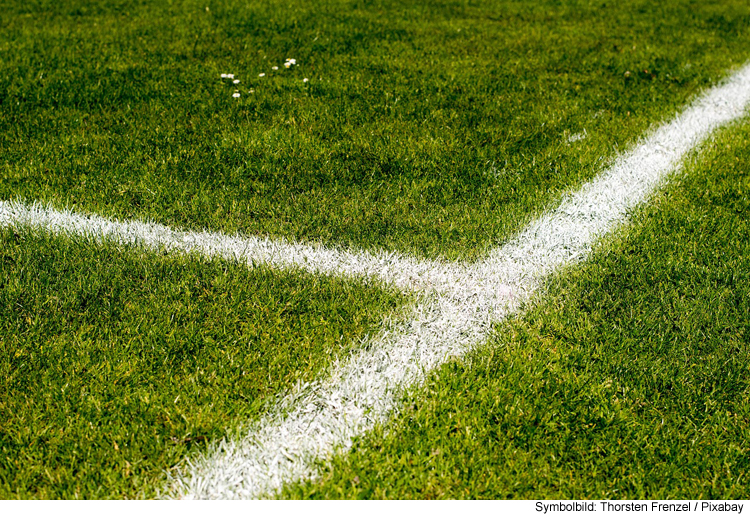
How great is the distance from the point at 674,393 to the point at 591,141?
1.93 meters

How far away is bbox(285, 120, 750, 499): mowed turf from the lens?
66.0 inches

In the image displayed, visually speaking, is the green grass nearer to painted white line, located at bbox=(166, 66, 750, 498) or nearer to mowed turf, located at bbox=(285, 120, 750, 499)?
painted white line, located at bbox=(166, 66, 750, 498)

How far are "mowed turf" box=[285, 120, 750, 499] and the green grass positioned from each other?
397mm

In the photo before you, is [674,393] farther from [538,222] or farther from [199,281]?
[199,281]

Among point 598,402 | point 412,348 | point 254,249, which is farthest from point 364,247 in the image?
point 598,402

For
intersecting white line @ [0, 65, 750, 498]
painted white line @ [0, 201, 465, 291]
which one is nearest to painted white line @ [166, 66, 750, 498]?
intersecting white line @ [0, 65, 750, 498]

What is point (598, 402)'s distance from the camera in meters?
1.88

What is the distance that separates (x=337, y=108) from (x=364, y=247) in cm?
146

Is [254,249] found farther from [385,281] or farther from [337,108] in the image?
[337,108]

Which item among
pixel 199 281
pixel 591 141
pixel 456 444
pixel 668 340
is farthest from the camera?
pixel 591 141

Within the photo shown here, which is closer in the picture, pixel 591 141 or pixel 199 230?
A: pixel 199 230

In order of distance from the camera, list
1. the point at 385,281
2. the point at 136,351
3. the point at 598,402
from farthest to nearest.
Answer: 1. the point at 385,281
2. the point at 136,351
3. the point at 598,402
